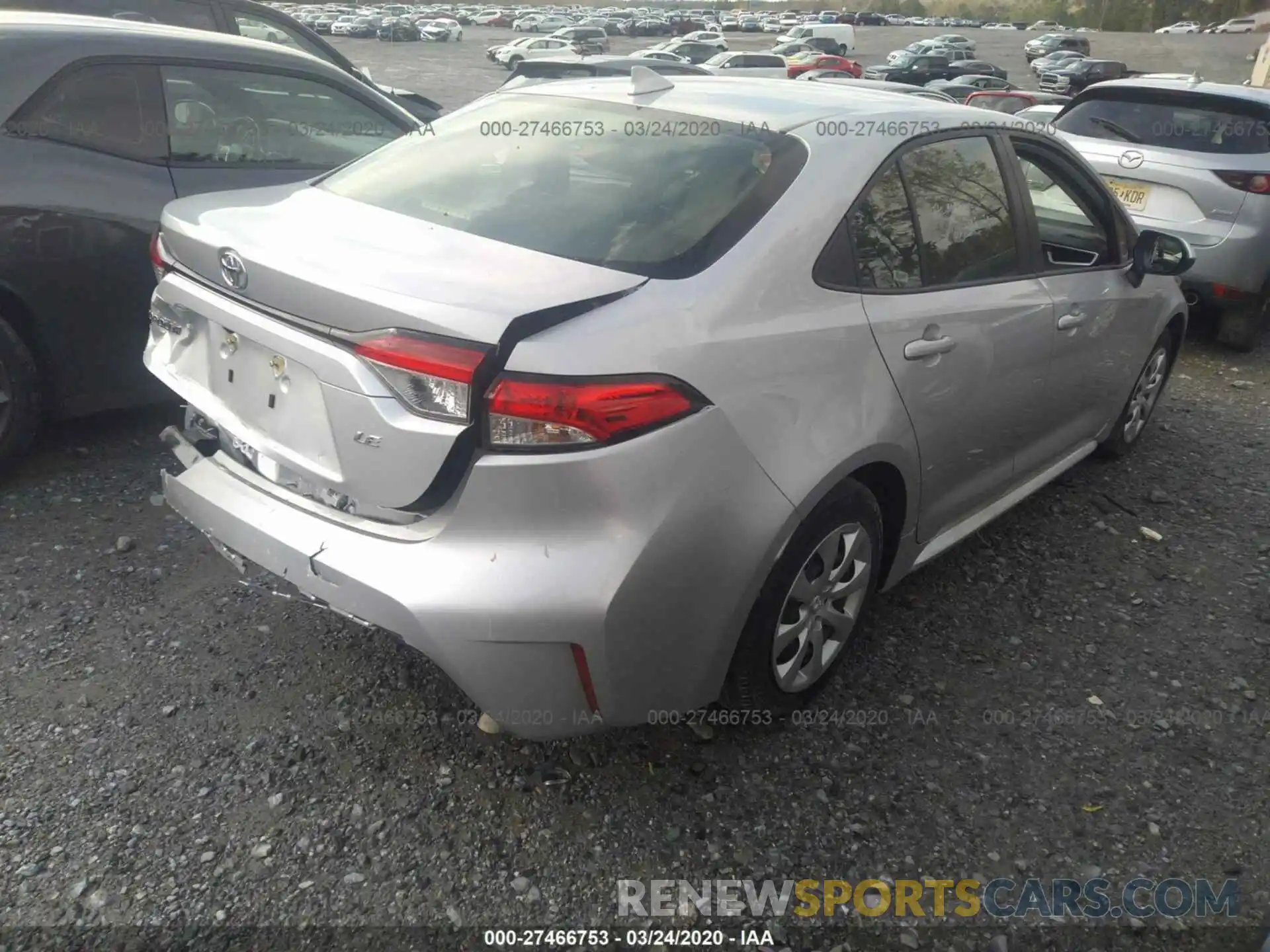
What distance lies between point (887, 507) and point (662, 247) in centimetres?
108

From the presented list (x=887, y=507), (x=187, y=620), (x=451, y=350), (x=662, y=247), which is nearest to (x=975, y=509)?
(x=887, y=507)

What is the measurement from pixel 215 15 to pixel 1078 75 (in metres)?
33.0

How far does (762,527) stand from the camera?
2.18 metres

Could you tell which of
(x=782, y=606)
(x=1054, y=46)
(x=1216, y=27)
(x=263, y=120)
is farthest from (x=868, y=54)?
(x=782, y=606)

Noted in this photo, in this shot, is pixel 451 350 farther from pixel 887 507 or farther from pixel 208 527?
pixel 887 507

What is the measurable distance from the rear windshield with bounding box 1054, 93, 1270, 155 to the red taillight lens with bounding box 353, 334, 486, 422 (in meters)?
5.92

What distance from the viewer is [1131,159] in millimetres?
6133

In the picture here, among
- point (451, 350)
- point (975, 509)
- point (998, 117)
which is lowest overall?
point (975, 509)

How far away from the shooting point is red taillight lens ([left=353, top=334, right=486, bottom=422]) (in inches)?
74.2

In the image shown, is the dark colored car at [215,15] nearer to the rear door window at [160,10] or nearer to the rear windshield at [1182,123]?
the rear door window at [160,10]

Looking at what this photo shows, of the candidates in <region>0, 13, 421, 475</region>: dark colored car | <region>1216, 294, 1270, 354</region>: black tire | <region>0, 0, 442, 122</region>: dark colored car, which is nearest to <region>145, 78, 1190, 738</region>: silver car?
<region>0, 13, 421, 475</region>: dark colored car

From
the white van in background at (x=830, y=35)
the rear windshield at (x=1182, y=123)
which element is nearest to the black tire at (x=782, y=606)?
the rear windshield at (x=1182, y=123)

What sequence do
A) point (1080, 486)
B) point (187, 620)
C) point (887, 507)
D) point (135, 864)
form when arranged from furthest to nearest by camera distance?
1. point (1080, 486)
2. point (187, 620)
3. point (887, 507)
4. point (135, 864)

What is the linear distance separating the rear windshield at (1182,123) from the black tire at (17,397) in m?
6.38
